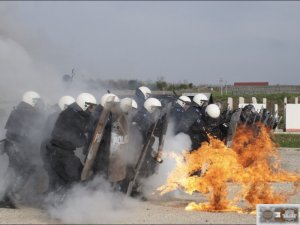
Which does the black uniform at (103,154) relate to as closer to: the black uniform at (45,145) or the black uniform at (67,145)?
the black uniform at (67,145)

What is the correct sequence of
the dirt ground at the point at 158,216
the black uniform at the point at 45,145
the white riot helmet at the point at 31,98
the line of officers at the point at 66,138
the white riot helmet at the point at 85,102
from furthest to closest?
the white riot helmet at the point at 31,98
the white riot helmet at the point at 85,102
the black uniform at the point at 45,145
the line of officers at the point at 66,138
the dirt ground at the point at 158,216

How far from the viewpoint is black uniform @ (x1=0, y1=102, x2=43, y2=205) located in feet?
37.5

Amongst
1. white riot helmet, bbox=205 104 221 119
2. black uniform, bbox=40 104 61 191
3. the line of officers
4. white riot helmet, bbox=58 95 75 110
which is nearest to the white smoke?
the line of officers

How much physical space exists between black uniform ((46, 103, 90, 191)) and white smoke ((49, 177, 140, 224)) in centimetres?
35

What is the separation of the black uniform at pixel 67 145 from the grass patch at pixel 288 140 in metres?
19.7

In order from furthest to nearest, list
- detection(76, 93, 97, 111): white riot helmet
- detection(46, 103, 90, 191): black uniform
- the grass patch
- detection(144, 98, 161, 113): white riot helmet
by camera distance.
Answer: the grass patch → detection(144, 98, 161, 113): white riot helmet → detection(76, 93, 97, 111): white riot helmet → detection(46, 103, 90, 191): black uniform

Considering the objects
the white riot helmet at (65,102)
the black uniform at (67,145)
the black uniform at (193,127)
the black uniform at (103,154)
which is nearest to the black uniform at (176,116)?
the black uniform at (193,127)

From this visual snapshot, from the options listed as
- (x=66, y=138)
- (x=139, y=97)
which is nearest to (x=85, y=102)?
(x=66, y=138)

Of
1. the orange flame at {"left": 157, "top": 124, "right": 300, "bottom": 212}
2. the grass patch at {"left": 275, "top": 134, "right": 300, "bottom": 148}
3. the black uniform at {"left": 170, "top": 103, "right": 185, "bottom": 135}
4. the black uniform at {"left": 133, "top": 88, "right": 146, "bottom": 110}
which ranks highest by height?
the black uniform at {"left": 133, "top": 88, "right": 146, "bottom": 110}

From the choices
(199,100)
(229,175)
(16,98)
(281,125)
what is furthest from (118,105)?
(281,125)

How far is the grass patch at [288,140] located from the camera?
29.1 m

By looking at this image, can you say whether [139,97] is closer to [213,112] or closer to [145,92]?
[145,92]

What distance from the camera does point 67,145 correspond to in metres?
10.6

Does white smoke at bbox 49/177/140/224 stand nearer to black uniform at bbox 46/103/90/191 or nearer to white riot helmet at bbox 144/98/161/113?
black uniform at bbox 46/103/90/191
